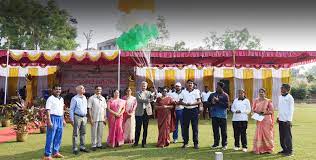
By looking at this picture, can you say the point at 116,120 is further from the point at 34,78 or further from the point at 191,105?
the point at 34,78

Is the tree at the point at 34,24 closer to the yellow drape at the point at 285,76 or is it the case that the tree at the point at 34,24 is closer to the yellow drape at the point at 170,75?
the yellow drape at the point at 170,75

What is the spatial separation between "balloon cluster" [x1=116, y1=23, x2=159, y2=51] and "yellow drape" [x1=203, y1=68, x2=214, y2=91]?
215 inches

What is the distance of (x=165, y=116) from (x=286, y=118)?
9.30ft

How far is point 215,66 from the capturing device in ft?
59.2

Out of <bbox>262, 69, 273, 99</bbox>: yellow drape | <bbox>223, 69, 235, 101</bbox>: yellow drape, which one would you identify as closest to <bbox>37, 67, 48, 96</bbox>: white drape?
<bbox>223, 69, 235, 101</bbox>: yellow drape

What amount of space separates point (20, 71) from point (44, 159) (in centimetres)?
1320

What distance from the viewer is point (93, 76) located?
1845 cm

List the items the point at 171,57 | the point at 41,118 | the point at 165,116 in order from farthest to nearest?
the point at 171,57 → the point at 41,118 → the point at 165,116

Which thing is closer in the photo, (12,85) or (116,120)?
(116,120)

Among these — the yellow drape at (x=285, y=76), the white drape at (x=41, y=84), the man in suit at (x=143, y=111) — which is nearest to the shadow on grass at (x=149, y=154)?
the man in suit at (x=143, y=111)

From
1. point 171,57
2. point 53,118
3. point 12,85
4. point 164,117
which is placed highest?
point 171,57

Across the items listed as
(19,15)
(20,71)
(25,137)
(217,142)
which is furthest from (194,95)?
(19,15)

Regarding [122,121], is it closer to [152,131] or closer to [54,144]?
[54,144]

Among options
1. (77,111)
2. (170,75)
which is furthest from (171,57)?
(77,111)
